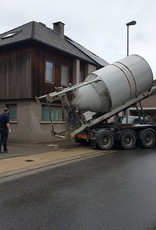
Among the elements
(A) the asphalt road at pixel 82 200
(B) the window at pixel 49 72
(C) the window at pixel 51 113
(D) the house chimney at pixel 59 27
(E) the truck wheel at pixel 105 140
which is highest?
(D) the house chimney at pixel 59 27

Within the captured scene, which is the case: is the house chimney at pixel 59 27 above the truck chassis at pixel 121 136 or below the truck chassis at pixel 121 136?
above

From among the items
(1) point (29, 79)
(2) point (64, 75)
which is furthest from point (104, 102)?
(2) point (64, 75)

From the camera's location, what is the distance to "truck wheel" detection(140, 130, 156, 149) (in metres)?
12.6

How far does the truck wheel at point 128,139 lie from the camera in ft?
39.8

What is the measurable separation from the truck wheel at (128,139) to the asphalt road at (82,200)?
14.8 ft

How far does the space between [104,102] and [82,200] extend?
7520mm

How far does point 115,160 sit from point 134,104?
15.7ft

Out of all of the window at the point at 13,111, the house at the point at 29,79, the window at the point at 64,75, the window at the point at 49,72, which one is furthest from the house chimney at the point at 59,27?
the window at the point at 13,111

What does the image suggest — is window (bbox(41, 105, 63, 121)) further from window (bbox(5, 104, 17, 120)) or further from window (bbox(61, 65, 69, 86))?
window (bbox(61, 65, 69, 86))

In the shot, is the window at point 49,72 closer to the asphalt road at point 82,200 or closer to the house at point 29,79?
the house at point 29,79

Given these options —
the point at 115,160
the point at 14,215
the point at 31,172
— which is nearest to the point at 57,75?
the point at 115,160

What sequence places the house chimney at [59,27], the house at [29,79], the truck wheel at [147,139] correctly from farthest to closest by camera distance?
the house chimney at [59,27] < the house at [29,79] < the truck wheel at [147,139]

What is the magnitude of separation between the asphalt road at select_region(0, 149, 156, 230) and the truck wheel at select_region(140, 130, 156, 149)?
508cm

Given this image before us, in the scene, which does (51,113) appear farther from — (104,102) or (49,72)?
(104,102)
